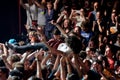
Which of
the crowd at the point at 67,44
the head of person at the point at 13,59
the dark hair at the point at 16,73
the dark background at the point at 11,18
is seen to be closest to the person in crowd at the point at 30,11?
the crowd at the point at 67,44

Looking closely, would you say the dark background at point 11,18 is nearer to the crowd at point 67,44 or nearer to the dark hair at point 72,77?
the crowd at point 67,44

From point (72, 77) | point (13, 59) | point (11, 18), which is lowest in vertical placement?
point (11, 18)

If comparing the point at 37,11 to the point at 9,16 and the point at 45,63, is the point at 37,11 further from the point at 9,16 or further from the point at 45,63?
the point at 45,63

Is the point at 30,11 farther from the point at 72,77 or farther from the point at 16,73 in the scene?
the point at 72,77

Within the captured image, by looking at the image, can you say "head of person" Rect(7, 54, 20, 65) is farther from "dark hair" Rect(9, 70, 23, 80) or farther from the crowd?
"dark hair" Rect(9, 70, 23, 80)

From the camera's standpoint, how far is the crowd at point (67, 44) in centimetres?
577

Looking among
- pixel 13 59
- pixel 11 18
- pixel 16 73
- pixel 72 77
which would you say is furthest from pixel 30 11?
pixel 72 77

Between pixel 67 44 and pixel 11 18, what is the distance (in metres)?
5.16

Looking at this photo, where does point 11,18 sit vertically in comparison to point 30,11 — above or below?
below

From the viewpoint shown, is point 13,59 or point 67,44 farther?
point 13,59

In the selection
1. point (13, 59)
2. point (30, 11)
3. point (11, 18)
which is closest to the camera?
point (13, 59)

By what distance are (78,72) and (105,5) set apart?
12.3 ft

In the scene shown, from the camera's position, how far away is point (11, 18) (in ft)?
34.3

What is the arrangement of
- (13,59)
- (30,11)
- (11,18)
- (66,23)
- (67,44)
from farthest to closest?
1. (11,18)
2. (30,11)
3. (66,23)
4. (13,59)
5. (67,44)
